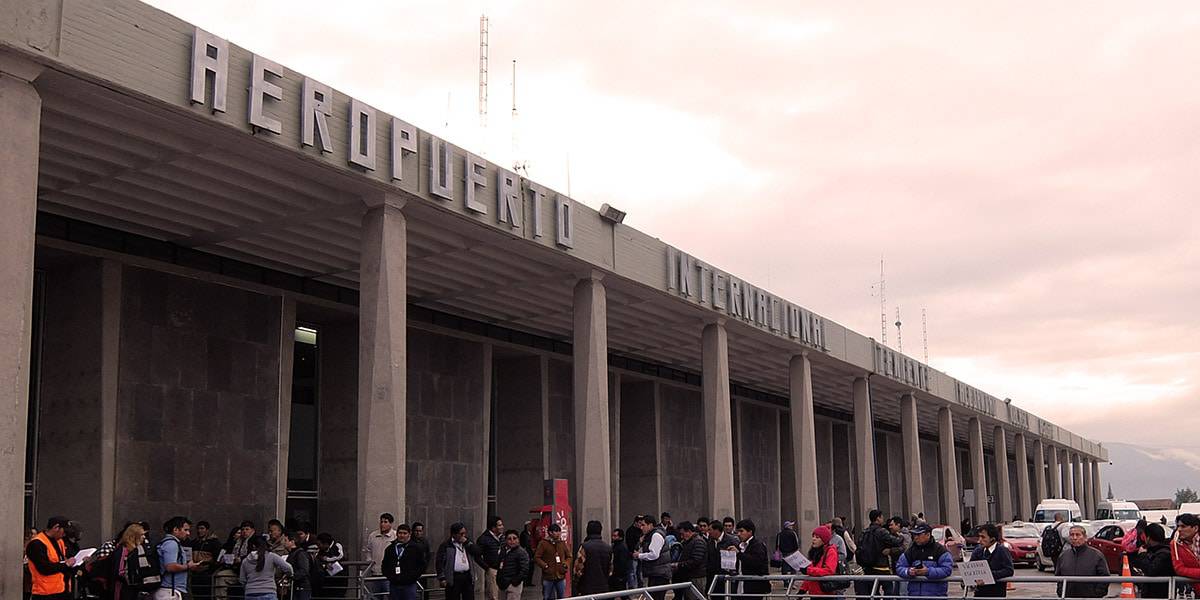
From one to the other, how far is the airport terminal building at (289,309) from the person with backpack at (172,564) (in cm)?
157

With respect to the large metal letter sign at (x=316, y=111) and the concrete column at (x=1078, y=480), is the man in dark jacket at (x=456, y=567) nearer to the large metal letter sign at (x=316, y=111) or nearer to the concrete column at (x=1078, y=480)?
the large metal letter sign at (x=316, y=111)

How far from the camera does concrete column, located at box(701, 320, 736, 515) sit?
30.8 meters

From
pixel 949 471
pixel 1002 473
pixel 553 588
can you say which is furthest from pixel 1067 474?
pixel 553 588

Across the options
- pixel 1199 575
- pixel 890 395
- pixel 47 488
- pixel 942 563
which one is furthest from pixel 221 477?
pixel 890 395

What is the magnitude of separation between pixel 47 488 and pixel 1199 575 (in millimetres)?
18438

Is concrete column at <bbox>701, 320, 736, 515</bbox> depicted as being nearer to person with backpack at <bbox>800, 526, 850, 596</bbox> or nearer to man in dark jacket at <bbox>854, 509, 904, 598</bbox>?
man in dark jacket at <bbox>854, 509, 904, 598</bbox>

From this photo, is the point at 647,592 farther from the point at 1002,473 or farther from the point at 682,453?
the point at 1002,473

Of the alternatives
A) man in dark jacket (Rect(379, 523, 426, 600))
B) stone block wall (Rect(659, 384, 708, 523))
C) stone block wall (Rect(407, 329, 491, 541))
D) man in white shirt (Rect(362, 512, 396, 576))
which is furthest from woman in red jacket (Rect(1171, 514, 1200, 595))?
stone block wall (Rect(659, 384, 708, 523))

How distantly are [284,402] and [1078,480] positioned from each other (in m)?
90.2

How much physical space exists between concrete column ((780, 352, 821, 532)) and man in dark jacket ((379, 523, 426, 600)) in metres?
21.4

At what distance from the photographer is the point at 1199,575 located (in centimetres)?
1255

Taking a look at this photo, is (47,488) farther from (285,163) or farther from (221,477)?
(285,163)

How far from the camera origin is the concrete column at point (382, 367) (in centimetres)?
1903

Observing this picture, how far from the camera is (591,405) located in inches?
1005
